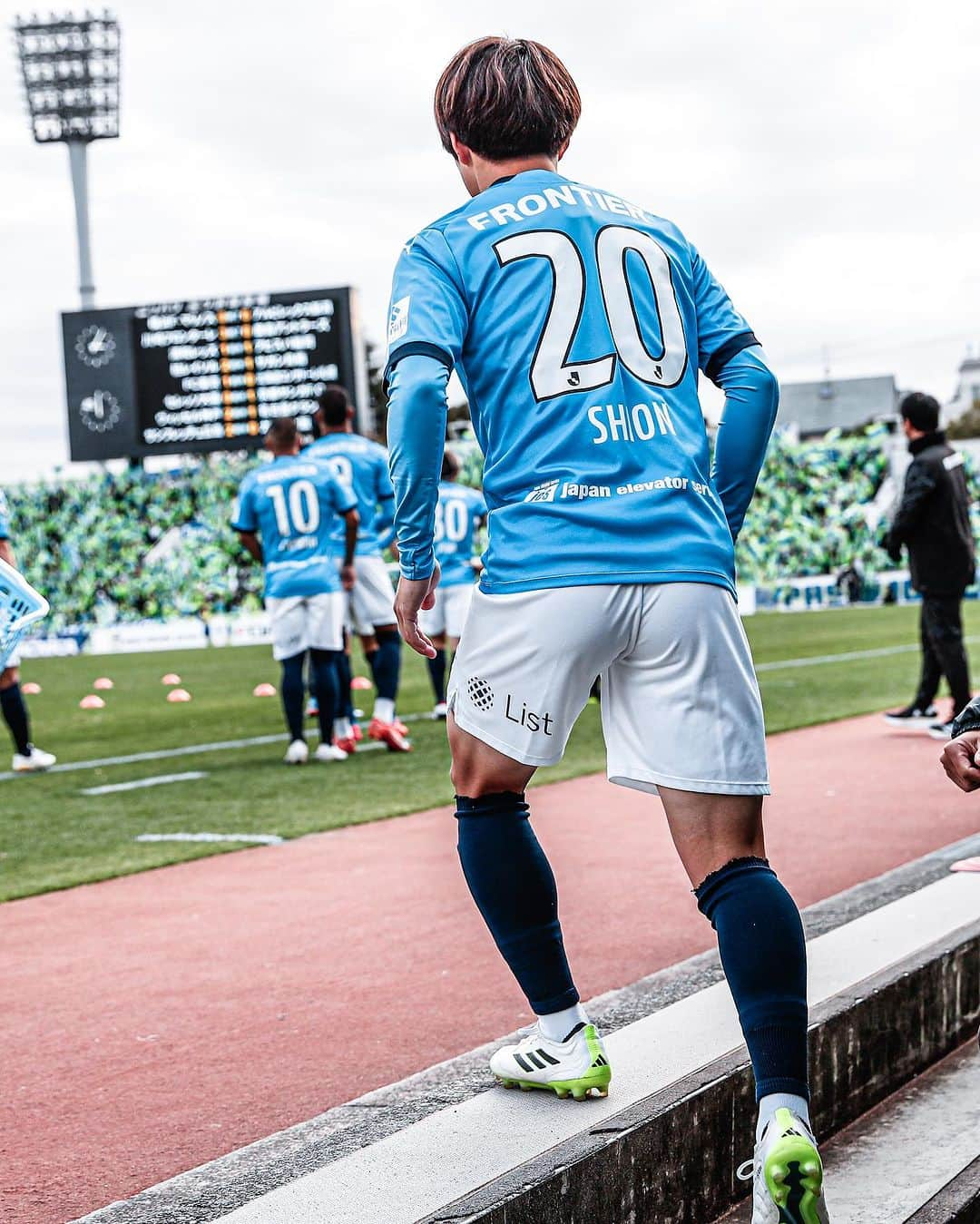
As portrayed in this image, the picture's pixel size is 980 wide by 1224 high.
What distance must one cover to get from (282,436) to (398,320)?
6870 mm

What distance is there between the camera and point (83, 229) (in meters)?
37.5

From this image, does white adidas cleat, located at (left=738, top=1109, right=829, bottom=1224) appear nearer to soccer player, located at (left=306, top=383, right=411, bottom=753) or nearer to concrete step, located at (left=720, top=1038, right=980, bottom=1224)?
concrete step, located at (left=720, top=1038, right=980, bottom=1224)

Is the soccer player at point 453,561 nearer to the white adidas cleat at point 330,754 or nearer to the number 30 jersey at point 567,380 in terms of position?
the white adidas cleat at point 330,754

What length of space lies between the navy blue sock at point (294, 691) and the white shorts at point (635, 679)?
22.3 ft

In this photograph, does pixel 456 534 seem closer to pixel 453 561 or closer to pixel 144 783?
pixel 453 561

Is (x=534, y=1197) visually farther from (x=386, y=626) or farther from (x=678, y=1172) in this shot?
(x=386, y=626)

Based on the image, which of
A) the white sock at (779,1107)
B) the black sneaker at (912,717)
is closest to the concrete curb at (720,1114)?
the white sock at (779,1107)

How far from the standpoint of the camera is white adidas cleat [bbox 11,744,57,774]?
998 centimetres

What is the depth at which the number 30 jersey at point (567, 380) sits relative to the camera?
108 inches

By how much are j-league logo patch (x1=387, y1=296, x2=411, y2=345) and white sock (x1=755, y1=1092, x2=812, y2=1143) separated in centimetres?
145

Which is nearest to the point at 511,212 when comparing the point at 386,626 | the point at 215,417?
the point at 386,626

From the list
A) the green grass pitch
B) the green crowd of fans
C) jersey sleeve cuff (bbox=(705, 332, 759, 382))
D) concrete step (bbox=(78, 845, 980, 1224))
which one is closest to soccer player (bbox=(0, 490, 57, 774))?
the green grass pitch

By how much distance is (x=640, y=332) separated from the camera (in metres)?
2.85

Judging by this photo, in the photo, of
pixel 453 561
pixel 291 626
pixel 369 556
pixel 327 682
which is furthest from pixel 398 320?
pixel 453 561
